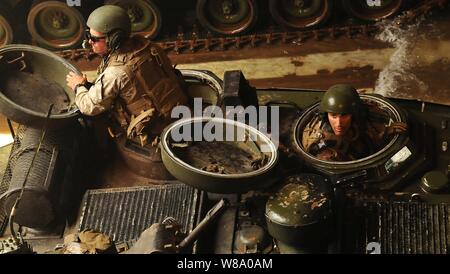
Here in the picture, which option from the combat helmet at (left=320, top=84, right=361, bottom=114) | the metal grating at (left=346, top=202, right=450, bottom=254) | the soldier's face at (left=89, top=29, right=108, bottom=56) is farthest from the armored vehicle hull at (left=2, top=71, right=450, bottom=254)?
the soldier's face at (left=89, top=29, right=108, bottom=56)

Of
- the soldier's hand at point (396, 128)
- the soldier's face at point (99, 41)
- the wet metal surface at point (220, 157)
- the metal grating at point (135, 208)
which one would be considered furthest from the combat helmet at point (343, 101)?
the soldier's face at point (99, 41)

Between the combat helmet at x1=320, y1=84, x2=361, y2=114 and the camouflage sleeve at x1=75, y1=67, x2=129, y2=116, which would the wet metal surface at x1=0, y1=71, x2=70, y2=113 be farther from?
the combat helmet at x1=320, y1=84, x2=361, y2=114

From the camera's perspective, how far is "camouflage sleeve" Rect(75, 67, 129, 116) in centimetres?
720

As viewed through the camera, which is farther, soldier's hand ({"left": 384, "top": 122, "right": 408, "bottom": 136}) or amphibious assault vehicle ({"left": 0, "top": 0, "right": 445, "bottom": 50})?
amphibious assault vehicle ({"left": 0, "top": 0, "right": 445, "bottom": 50})

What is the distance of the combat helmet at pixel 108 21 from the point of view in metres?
7.30

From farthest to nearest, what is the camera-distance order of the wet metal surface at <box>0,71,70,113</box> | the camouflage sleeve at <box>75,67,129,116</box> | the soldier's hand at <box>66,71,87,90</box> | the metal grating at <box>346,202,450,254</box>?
1. the wet metal surface at <box>0,71,70,113</box>
2. the soldier's hand at <box>66,71,87,90</box>
3. the camouflage sleeve at <box>75,67,129,116</box>
4. the metal grating at <box>346,202,450,254</box>

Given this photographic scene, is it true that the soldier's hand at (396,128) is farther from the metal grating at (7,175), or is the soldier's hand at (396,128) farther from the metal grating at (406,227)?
the metal grating at (7,175)

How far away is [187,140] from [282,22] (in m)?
4.28

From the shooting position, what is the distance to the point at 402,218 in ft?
21.7

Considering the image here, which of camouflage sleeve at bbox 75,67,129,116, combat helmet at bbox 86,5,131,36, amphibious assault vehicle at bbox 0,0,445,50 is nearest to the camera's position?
→ camouflage sleeve at bbox 75,67,129,116

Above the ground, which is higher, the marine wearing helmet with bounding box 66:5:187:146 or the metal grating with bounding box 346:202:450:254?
the marine wearing helmet with bounding box 66:5:187:146

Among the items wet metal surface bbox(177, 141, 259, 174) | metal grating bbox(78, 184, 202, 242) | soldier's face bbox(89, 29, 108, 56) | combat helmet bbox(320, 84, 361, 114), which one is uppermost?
soldier's face bbox(89, 29, 108, 56)

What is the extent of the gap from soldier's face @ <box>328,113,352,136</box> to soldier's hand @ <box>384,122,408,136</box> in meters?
0.39

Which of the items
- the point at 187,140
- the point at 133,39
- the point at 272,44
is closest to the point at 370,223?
the point at 187,140
